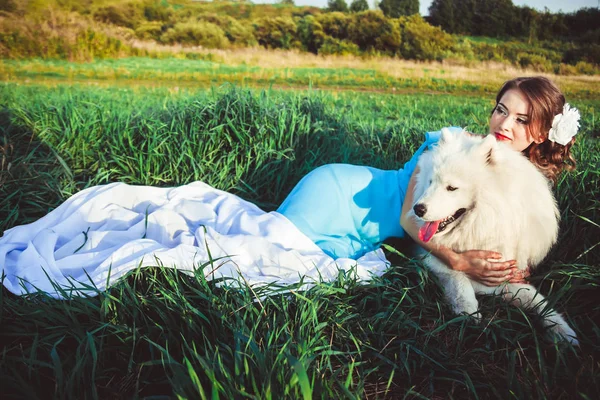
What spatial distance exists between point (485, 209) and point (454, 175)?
25cm

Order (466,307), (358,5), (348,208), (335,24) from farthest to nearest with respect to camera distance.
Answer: (335,24) < (358,5) < (348,208) < (466,307)

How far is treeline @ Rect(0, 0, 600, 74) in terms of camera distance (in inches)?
204

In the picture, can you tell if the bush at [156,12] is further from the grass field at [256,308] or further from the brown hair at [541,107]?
the brown hair at [541,107]

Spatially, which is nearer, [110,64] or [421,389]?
[421,389]

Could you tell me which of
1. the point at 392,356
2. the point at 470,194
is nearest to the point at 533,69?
the point at 470,194

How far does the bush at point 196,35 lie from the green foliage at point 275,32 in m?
0.73

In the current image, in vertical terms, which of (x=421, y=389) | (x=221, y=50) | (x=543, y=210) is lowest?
(x=421, y=389)

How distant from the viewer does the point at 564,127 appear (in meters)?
2.51

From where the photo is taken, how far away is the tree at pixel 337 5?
7.47 meters

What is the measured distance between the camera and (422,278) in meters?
2.31

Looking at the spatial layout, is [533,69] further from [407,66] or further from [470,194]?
[470,194]

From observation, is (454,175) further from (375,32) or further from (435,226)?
(375,32)

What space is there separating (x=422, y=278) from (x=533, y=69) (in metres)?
4.06

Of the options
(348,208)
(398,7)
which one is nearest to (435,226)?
(348,208)
